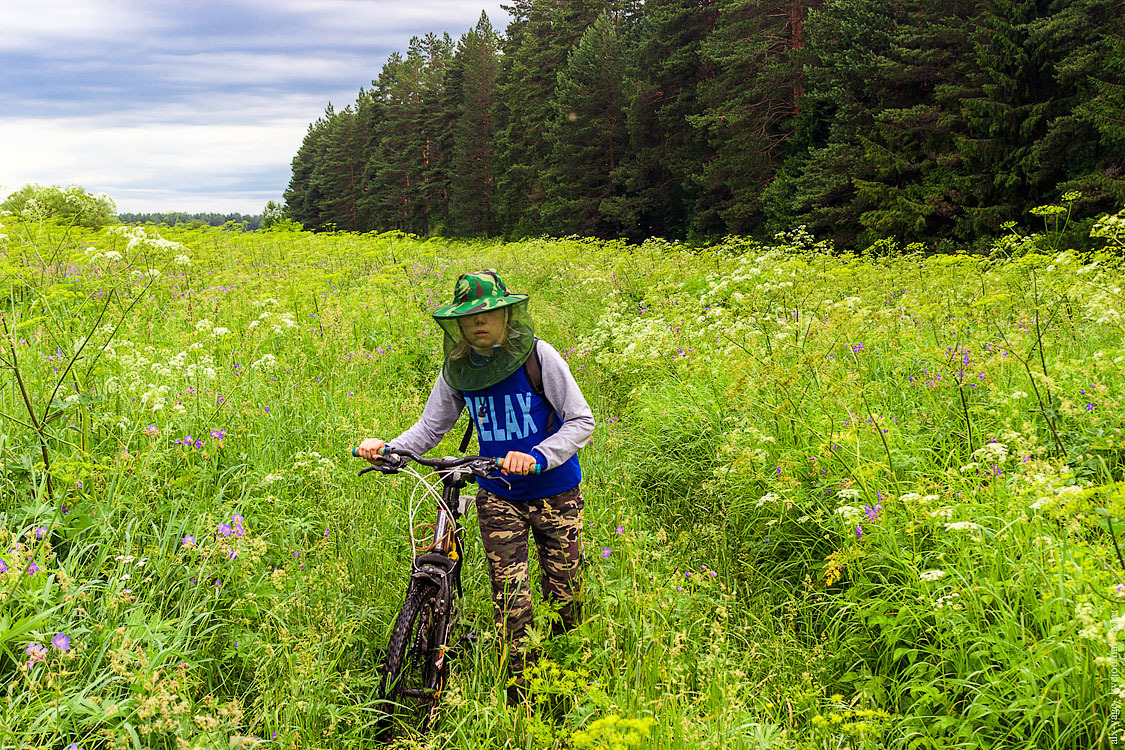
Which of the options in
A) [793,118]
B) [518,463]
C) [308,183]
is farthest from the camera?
[308,183]

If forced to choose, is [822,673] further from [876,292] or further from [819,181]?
[819,181]

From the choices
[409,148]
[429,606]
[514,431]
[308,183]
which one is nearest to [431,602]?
[429,606]

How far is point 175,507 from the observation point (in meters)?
3.47

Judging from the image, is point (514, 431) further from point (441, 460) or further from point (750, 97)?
point (750, 97)

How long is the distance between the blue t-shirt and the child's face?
8.4 inches

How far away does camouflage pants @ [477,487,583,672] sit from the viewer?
2867 millimetres

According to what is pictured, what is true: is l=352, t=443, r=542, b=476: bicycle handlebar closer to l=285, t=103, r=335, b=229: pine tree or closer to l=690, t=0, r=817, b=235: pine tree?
l=690, t=0, r=817, b=235: pine tree

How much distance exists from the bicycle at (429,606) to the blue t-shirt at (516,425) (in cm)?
27

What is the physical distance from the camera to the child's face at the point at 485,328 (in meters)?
2.71

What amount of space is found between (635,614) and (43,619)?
2463 millimetres

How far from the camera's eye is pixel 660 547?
4.06 metres

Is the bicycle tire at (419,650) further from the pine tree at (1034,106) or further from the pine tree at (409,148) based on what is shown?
the pine tree at (409,148)

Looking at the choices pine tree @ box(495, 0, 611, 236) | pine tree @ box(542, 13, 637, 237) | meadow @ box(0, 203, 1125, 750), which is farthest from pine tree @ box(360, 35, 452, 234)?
meadow @ box(0, 203, 1125, 750)

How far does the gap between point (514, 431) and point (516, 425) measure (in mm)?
31
